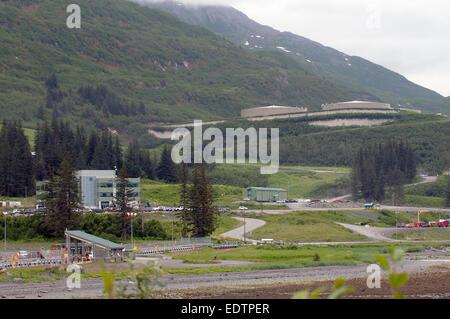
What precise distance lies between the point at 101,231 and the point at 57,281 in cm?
2714

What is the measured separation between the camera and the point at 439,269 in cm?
5794

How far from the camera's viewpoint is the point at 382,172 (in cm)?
12838

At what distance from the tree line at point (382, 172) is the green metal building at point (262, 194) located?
13.4 m

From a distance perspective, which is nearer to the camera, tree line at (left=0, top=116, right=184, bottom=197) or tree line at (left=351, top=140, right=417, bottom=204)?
tree line at (left=0, top=116, right=184, bottom=197)

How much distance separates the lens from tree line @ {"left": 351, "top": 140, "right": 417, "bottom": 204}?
4877 inches

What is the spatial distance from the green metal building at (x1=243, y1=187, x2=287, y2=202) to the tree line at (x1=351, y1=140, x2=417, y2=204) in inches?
526

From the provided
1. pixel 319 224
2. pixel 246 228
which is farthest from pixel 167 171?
pixel 319 224

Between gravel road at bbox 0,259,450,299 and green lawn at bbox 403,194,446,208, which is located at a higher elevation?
green lawn at bbox 403,194,446,208

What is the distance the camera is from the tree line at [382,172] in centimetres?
12388

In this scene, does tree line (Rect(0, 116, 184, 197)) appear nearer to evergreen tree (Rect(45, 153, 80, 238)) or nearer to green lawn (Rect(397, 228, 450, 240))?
evergreen tree (Rect(45, 153, 80, 238))

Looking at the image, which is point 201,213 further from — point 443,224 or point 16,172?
point 443,224

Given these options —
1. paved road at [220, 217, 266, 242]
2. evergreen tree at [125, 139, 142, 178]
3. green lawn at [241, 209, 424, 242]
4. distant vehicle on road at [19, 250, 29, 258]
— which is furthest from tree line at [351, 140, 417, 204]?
distant vehicle on road at [19, 250, 29, 258]

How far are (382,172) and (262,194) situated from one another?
2353cm
